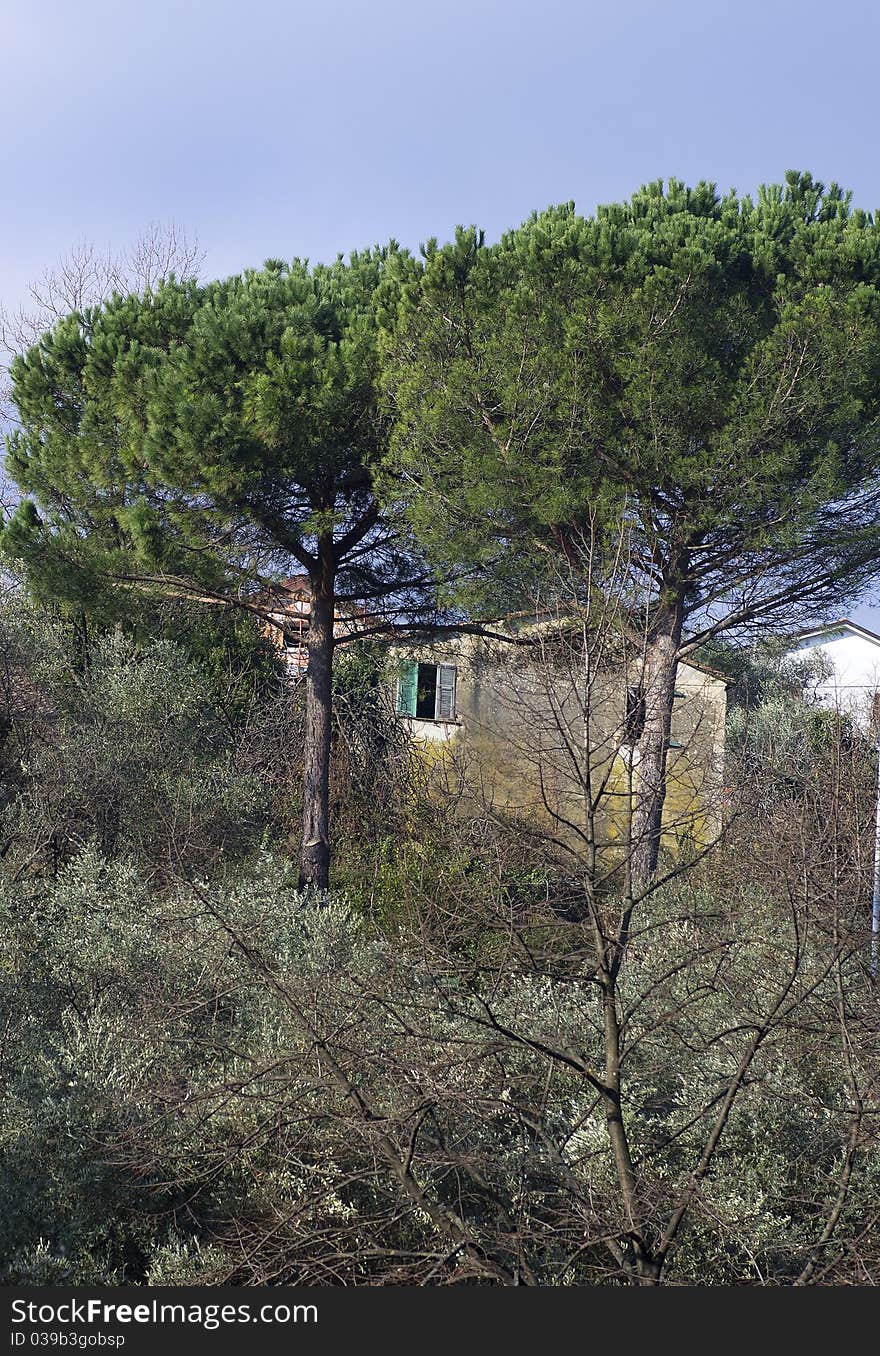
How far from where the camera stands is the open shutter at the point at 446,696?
20547mm

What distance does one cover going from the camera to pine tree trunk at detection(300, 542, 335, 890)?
1280 cm

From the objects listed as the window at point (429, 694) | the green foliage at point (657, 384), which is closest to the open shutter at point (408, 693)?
the window at point (429, 694)

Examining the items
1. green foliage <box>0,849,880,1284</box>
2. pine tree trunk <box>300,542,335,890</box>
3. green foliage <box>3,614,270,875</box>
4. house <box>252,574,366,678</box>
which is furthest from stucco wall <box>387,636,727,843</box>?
green foliage <box>3,614,270,875</box>

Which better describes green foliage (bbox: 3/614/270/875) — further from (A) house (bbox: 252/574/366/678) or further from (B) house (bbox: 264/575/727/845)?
(B) house (bbox: 264/575/727/845)

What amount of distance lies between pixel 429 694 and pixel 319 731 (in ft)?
24.6

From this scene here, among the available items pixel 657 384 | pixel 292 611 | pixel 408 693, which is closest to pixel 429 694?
pixel 408 693

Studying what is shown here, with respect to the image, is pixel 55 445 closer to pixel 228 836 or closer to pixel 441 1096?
pixel 228 836

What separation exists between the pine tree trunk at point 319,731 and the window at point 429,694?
6.70m

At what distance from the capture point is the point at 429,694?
20484 mm

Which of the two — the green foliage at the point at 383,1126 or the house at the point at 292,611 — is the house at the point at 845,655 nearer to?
the house at the point at 292,611

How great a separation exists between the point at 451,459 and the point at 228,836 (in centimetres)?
455

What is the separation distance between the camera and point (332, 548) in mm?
13164

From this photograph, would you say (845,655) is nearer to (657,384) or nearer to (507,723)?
(507,723)

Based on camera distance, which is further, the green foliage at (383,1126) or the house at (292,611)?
the house at (292,611)
